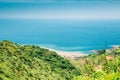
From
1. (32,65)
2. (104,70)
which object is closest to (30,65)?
(32,65)

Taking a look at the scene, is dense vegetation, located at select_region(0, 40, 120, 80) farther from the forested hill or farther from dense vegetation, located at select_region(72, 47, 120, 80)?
dense vegetation, located at select_region(72, 47, 120, 80)

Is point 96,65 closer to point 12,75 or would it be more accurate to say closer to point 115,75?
point 12,75

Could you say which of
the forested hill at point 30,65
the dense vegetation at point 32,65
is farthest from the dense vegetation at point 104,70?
the forested hill at point 30,65

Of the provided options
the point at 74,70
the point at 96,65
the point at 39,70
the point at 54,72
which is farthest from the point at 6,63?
the point at 96,65

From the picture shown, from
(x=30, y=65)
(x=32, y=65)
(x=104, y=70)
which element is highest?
(x=32, y=65)

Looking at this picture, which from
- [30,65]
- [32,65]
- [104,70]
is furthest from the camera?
[32,65]

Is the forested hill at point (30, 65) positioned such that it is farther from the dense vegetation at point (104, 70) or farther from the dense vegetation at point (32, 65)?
the dense vegetation at point (104, 70)

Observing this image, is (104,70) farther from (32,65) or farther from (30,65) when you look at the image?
(32,65)

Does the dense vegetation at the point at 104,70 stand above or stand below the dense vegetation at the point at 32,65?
below

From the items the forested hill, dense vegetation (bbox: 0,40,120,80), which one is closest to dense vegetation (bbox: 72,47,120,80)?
dense vegetation (bbox: 0,40,120,80)
